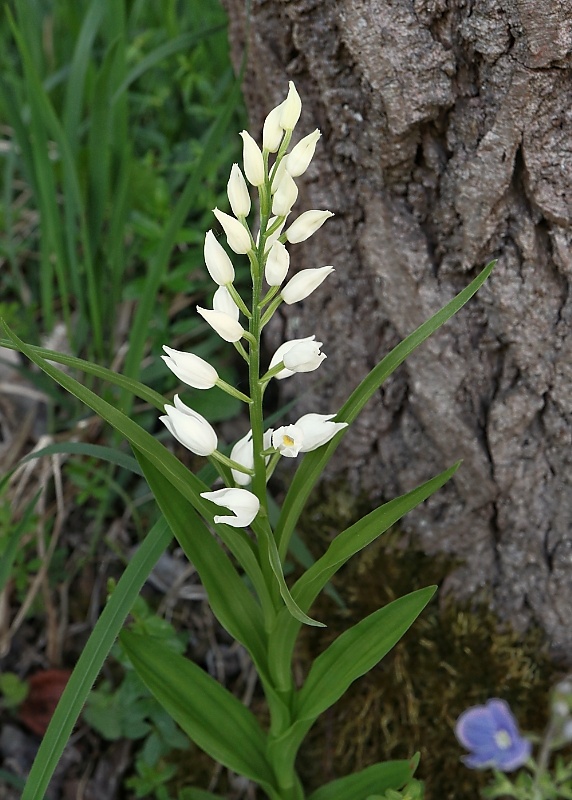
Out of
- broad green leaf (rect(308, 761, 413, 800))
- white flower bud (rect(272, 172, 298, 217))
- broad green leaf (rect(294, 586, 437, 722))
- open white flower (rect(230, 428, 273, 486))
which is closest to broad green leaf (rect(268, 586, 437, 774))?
broad green leaf (rect(294, 586, 437, 722))

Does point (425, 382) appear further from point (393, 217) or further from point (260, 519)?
point (260, 519)

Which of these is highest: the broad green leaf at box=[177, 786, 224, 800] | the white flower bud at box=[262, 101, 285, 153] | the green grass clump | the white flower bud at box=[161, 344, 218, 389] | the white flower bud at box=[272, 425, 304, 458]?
the green grass clump

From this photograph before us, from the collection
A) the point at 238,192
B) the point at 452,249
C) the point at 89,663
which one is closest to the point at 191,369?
the point at 238,192

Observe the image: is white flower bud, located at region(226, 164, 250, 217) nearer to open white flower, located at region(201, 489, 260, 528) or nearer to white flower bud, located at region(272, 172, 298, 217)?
white flower bud, located at region(272, 172, 298, 217)

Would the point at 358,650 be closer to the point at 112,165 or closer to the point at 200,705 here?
the point at 200,705

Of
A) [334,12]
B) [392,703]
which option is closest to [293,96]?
[334,12]

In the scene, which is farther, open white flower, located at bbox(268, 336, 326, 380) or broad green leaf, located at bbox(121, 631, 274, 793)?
broad green leaf, located at bbox(121, 631, 274, 793)
